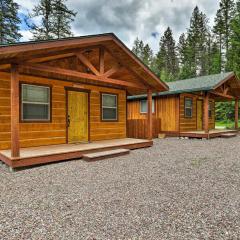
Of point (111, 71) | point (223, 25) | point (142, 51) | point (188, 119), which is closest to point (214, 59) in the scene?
point (223, 25)

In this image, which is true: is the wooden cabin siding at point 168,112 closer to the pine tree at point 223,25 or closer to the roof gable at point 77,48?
the roof gable at point 77,48

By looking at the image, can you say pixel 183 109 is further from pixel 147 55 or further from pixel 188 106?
pixel 147 55

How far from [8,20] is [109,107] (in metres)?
21.8

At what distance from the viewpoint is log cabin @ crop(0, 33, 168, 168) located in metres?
5.21

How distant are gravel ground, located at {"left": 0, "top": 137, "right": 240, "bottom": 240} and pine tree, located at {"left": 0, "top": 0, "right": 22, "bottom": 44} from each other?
2314 centimetres

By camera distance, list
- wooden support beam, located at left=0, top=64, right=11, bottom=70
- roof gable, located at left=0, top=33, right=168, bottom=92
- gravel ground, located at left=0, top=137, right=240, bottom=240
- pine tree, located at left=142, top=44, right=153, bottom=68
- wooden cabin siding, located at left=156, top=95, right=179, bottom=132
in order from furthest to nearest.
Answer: pine tree, located at left=142, top=44, right=153, bottom=68
wooden cabin siding, located at left=156, top=95, right=179, bottom=132
wooden support beam, located at left=0, top=64, right=11, bottom=70
roof gable, located at left=0, top=33, right=168, bottom=92
gravel ground, located at left=0, top=137, right=240, bottom=240

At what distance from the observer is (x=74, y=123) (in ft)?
26.8

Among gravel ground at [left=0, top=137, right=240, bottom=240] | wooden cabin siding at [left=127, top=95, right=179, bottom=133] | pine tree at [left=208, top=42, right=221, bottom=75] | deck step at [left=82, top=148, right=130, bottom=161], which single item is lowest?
gravel ground at [left=0, top=137, right=240, bottom=240]

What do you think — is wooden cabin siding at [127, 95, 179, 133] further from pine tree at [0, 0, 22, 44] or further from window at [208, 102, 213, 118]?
pine tree at [0, 0, 22, 44]

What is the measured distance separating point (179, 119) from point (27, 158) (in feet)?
32.4

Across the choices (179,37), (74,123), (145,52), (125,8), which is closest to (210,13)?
(179,37)

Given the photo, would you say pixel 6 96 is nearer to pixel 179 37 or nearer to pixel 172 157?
pixel 172 157


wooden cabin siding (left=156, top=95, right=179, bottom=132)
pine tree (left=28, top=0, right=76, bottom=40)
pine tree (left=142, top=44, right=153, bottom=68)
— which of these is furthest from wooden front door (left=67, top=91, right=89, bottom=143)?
pine tree (left=142, top=44, right=153, bottom=68)

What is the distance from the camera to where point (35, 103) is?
697 centimetres
